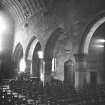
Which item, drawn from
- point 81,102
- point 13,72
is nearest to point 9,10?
point 13,72

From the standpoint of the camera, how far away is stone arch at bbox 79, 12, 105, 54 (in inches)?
498

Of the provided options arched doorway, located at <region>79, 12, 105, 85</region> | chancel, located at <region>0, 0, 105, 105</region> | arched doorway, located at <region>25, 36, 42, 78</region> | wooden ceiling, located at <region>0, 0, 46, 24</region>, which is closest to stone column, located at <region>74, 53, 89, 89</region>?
chancel, located at <region>0, 0, 105, 105</region>

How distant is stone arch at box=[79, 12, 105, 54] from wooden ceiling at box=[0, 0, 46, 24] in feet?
25.1

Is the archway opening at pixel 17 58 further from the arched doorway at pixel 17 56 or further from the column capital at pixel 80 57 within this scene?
the column capital at pixel 80 57

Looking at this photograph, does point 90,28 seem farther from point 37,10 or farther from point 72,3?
point 37,10

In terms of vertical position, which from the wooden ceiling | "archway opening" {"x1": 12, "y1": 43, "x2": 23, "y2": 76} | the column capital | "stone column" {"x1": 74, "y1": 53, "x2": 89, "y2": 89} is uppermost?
the wooden ceiling

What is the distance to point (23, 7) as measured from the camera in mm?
22828

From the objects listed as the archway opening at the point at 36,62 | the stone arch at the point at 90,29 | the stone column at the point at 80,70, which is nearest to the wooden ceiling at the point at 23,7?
the archway opening at the point at 36,62

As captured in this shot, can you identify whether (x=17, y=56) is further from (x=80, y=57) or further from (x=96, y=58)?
(x=80, y=57)

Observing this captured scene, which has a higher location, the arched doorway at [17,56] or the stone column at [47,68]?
the arched doorway at [17,56]

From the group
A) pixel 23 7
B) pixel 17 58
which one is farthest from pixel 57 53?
pixel 17 58

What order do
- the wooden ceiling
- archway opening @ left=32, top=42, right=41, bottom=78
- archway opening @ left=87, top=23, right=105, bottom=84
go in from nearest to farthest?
archway opening @ left=87, top=23, right=105, bottom=84 → the wooden ceiling → archway opening @ left=32, top=42, right=41, bottom=78

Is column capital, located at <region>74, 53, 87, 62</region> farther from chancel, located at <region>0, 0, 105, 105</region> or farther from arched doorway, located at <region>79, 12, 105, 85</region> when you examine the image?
arched doorway, located at <region>79, 12, 105, 85</region>

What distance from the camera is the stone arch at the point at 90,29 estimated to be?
12.6 m
